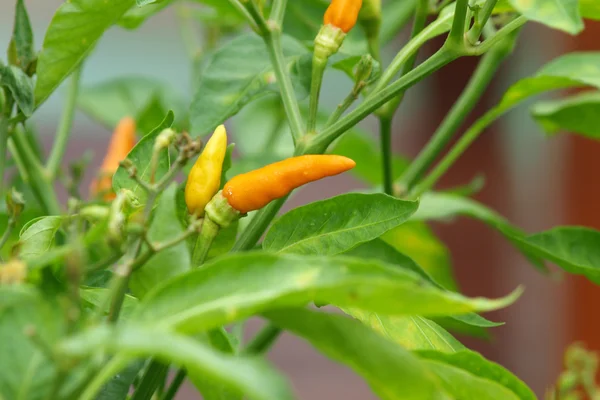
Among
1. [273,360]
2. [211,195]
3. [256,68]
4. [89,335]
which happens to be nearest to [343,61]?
[256,68]

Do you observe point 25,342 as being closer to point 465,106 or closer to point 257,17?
point 257,17

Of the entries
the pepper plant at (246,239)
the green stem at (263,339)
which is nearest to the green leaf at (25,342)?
the pepper plant at (246,239)

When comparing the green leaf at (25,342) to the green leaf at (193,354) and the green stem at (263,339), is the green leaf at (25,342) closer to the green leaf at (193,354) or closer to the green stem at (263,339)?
the green leaf at (193,354)

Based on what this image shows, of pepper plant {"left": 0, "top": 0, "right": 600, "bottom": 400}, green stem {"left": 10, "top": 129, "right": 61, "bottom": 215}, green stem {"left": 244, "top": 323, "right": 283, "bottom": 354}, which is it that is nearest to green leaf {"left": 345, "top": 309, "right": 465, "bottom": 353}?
pepper plant {"left": 0, "top": 0, "right": 600, "bottom": 400}

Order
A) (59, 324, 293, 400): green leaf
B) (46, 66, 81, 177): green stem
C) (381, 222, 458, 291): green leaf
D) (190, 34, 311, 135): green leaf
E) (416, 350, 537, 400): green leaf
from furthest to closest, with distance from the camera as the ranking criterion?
(381, 222, 458, 291): green leaf, (46, 66, 81, 177): green stem, (190, 34, 311, 135): green leaf, (416, 350, 537, 400): green leaf, (59, 324, 293, 400): green leaf

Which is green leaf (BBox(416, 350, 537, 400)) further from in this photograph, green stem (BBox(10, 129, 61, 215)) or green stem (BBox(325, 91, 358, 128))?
green stem (BBox(10, 129, 61, 215))

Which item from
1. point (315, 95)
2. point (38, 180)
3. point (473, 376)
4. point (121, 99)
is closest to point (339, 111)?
point (315, 95)

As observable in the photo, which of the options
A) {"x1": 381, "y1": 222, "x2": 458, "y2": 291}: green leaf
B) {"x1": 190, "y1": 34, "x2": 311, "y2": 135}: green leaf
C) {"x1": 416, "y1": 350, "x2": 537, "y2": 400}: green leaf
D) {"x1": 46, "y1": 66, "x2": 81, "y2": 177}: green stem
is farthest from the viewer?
{"x1": 381, "y1": 222, "x2": 458, "y2": 291}: green leaf

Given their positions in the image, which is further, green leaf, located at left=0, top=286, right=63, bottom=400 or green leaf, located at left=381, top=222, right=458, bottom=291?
green leaf, located at left=381, top=222, right=458, bottom=291

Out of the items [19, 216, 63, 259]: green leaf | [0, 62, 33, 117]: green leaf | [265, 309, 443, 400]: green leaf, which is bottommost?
[19, 216, 63, 259]: green leaf
